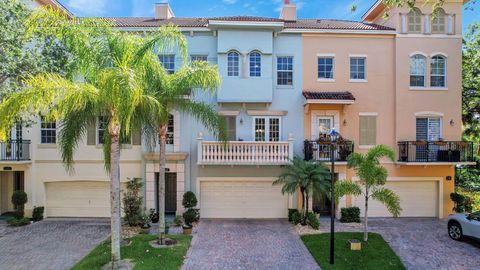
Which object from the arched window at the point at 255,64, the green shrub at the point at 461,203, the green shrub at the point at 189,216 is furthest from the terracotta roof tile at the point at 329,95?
the green shrub at the point at 189,216

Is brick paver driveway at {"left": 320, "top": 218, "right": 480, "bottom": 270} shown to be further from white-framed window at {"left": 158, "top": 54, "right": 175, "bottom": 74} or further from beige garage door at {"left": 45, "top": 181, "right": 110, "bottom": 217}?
beige garage door at {"left": 45, "top": 181, "right": 110, "bottom": 217}

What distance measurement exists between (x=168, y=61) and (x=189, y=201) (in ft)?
25.3

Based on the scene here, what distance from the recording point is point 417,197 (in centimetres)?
1698

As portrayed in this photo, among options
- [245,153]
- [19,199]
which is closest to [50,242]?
[19,199]

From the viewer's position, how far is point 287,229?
14.6 metres

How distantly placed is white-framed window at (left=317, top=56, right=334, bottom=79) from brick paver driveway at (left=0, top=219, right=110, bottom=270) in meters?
13.8

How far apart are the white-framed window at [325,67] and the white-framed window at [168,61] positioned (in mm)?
8139

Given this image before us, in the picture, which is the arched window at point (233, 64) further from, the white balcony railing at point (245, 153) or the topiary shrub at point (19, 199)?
the topiary shrub at point (19, 199)

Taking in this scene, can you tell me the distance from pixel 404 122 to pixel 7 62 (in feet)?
61.7

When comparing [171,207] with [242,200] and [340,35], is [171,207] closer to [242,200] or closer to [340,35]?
[242,200]

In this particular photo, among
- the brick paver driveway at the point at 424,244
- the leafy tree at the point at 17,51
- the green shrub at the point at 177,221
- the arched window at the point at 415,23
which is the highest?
the arched window at the point at 415,23

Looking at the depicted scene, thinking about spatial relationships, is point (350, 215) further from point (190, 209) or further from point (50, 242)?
point (50, 242)

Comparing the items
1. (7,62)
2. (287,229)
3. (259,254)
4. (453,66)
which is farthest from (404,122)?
(7,62)

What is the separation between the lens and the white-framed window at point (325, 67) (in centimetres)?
1683
